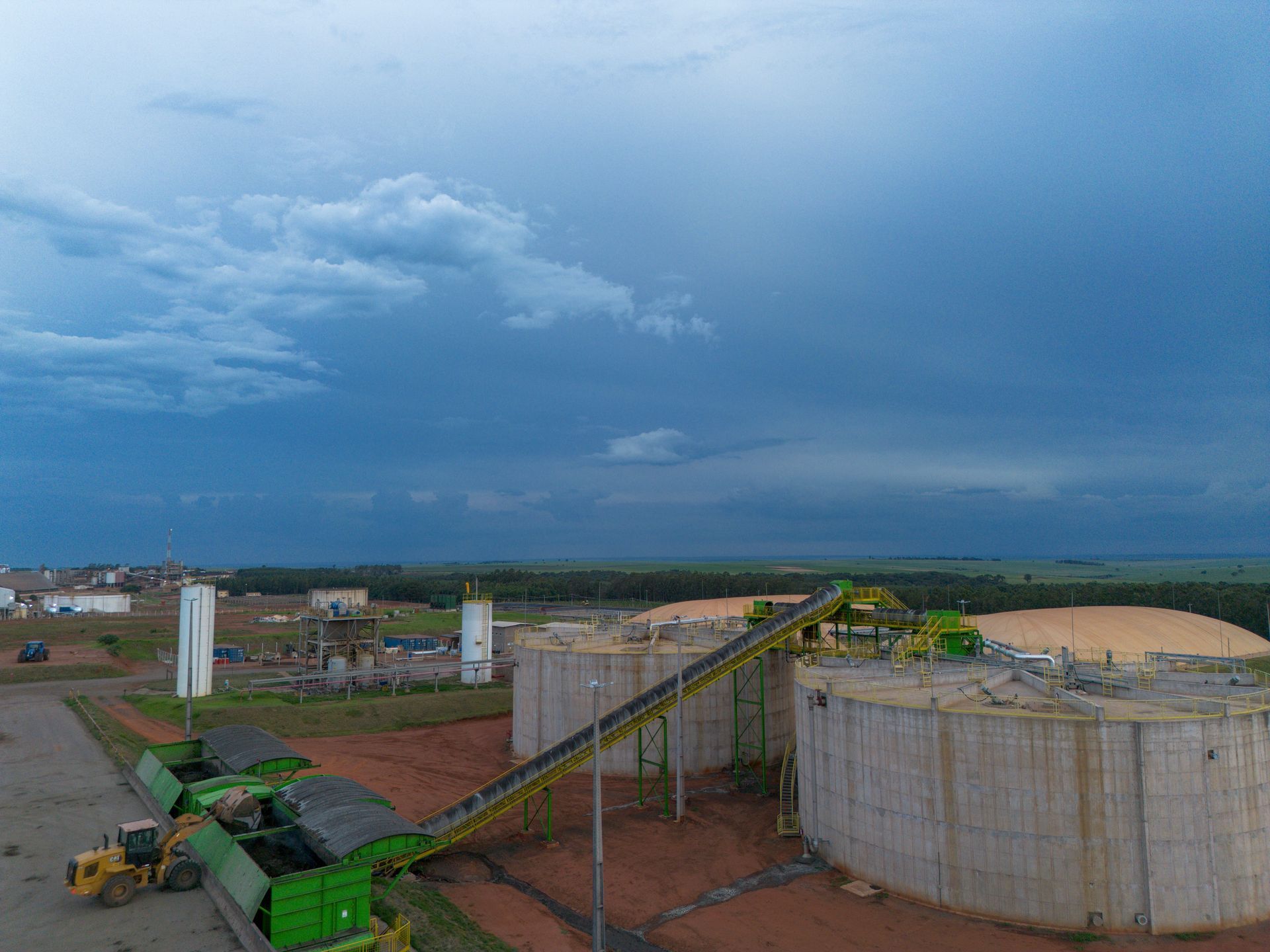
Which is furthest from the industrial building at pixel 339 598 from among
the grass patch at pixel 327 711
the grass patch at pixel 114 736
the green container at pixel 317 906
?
the green container at pixel 317 906

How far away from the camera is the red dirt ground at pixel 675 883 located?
25.0 m

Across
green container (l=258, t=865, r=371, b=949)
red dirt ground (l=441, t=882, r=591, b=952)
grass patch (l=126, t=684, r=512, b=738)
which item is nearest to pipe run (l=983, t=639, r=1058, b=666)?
red dirt ground (l=441, t=882, r=591, b=952)

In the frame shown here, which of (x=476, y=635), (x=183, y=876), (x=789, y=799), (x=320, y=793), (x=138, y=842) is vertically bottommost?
(x=789, y=799)

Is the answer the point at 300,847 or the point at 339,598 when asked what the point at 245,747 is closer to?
the point at 300,847

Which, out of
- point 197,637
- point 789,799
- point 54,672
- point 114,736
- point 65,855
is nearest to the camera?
point 65,855

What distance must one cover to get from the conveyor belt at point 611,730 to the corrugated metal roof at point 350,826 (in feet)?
7.50

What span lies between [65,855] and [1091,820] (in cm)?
3974

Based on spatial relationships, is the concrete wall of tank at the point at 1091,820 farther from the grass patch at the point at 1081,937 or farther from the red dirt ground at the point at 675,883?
the red dirt ground at the point at 675,883

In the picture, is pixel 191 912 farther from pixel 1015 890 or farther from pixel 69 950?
pixel 1015 890

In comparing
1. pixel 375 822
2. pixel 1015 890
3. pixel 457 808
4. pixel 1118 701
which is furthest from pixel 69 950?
pixel 1118 701

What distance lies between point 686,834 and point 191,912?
21.4 meters

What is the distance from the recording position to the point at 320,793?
28.4 m

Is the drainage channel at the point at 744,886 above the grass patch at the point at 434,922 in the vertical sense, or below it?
below

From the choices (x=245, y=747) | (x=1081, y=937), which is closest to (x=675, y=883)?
(x=1081, y=937)
